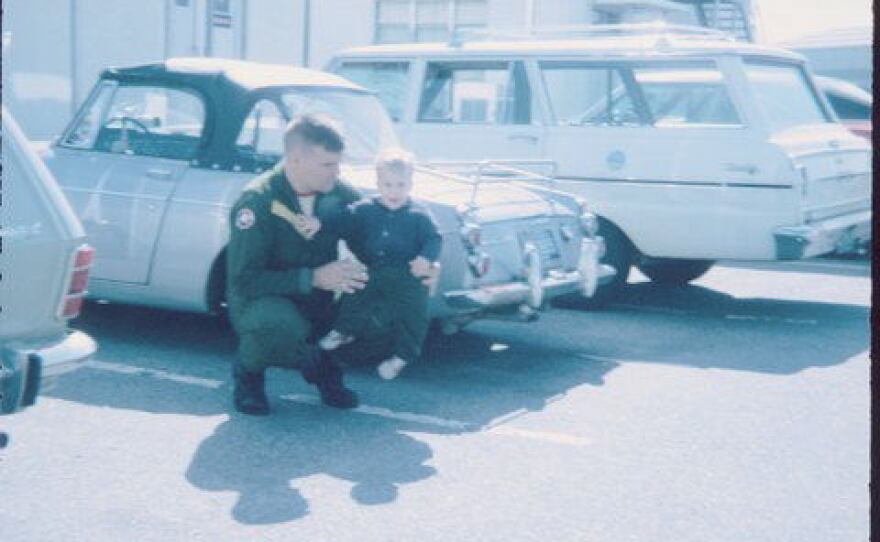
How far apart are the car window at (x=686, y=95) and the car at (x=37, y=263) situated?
507 cm

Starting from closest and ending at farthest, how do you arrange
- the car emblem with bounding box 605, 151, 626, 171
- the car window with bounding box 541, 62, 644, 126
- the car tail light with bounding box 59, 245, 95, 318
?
the car tail light with bounding box 59, 245, 95, 318 < the car emblem with bounding box 605, 151, 626, 171 < the car window with bounding box 541, 62, 644, 126

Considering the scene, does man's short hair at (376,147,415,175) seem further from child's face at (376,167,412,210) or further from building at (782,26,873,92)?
building at (782,26,873,92)

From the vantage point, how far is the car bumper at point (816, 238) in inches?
319

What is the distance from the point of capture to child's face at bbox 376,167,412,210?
6.07 metres

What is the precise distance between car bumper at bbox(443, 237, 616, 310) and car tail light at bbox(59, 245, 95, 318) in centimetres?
215

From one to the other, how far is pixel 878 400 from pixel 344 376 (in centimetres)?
516

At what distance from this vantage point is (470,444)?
18.1 feet

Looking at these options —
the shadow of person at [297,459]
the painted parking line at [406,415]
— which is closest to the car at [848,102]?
the painted parking line at [406,415]

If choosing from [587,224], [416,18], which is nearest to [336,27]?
[416,18]

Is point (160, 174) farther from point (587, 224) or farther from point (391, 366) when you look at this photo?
point (587, 224)

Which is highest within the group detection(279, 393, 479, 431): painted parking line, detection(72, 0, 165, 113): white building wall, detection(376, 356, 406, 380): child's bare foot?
detection(72, 0, 165, 113): white building wall

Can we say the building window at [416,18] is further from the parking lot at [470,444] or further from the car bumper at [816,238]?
the parking lot at [470,444]

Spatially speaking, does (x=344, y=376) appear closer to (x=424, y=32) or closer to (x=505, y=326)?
(x=505, y=326)

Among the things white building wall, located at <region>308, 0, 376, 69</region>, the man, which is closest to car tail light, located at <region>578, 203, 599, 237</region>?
the man
